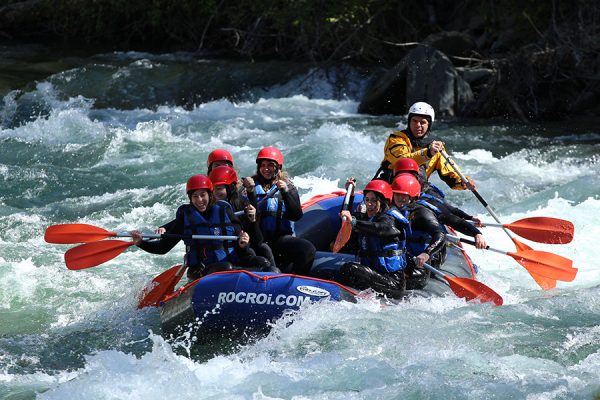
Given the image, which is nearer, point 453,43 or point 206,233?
point 206,233

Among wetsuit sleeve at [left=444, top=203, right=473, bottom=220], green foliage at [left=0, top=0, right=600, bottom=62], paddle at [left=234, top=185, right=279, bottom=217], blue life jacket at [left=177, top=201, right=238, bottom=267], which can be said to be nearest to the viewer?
blue life jacket at [left=177, top=201, right=238, bottom=267]

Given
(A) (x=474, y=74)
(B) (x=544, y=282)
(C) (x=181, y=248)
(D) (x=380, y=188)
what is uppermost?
(D) (x=380, y=188)

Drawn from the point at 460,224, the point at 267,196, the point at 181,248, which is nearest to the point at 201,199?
the point at 267,196

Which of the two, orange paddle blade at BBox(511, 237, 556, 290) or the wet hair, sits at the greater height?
the wet hair

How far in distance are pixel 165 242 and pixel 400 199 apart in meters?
1.66

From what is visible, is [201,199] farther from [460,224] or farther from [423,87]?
[423,87]

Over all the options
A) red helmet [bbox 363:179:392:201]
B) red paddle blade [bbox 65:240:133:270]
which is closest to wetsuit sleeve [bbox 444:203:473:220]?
red helmet [bbox 363:179:392:201]

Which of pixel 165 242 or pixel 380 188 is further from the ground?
pixel 380 188

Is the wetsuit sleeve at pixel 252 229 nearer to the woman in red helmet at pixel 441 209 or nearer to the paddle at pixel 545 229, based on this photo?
the woman in red helmet at pixel 441 209

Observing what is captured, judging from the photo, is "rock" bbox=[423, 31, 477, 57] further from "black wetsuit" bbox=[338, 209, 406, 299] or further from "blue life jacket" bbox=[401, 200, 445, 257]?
"black wetsuit" bbox=[338, 209, 406, 299]

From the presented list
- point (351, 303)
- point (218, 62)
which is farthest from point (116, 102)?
point (351, 303)

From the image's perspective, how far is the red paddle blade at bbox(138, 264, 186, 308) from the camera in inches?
276

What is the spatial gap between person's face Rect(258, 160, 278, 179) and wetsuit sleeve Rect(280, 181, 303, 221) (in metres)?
0.13

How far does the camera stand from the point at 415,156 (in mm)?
7836
